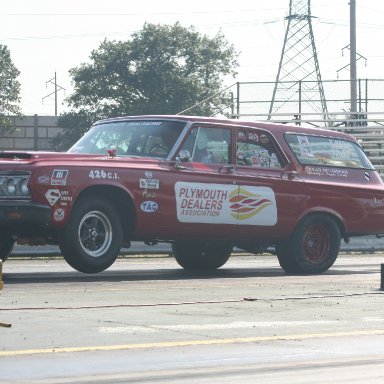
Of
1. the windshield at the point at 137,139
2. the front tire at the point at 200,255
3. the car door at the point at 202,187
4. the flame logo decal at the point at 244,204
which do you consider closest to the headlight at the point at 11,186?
the windshield at the point at 137,139

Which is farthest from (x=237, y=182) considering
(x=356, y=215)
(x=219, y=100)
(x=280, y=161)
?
(x=219, y=100)

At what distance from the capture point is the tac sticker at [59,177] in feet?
44.3

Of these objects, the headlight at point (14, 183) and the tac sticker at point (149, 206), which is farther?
the tac sticker at point (149, 206)

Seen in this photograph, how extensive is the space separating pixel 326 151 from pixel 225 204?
236 cm

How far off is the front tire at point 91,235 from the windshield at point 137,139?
1119 millimetres

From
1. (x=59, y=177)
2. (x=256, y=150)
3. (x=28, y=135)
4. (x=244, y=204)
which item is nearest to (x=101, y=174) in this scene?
(x=59, y=177)

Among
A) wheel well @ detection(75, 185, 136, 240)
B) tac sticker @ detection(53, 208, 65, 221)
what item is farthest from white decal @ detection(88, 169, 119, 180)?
tac sticker @ detection(53, 208, 65, 221)

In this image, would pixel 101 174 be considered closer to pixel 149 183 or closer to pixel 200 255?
pixel 149 183

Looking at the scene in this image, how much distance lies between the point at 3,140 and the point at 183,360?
253ft

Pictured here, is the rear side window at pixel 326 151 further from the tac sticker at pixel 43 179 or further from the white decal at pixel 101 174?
the tac sticker at pixel 43 179

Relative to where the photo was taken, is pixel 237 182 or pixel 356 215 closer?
pixel 237 182

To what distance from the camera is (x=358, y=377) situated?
7.29 meters

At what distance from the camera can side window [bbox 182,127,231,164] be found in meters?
15.1

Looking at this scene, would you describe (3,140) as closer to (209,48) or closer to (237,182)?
(209,48)
